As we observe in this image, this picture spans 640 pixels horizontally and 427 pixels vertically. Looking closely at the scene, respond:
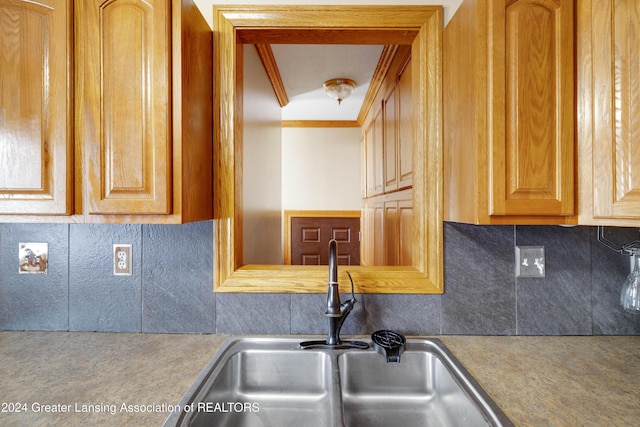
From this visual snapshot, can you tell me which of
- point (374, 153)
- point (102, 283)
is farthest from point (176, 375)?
Answer: point (374, 153)

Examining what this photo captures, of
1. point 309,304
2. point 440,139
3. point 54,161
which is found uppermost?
point 440,139

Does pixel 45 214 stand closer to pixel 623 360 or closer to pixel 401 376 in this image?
pixel 401 376

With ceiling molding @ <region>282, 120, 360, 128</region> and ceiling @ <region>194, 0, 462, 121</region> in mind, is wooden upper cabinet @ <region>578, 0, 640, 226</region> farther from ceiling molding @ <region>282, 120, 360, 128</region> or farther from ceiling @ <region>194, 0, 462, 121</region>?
ceiling molding @ <region>282, 120, 360, 128</region>

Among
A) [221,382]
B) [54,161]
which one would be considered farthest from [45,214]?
[221,382]

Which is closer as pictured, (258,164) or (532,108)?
(532,108)

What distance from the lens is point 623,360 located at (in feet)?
3.36

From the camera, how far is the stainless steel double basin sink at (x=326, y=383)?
98cm

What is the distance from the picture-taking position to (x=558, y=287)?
1.21 meters

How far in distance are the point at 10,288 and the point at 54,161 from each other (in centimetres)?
71

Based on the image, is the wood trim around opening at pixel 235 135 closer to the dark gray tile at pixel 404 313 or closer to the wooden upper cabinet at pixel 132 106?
the dark gray tile at pixel 404 313

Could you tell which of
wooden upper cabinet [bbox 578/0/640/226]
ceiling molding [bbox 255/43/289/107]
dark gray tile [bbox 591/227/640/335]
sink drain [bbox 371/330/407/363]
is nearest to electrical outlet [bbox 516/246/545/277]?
dark gray tile [bbox 591/227/640/335]

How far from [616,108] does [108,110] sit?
4.75 feet

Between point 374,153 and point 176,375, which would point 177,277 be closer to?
point 176,375

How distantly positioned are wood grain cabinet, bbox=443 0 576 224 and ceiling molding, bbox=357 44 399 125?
110 cm
